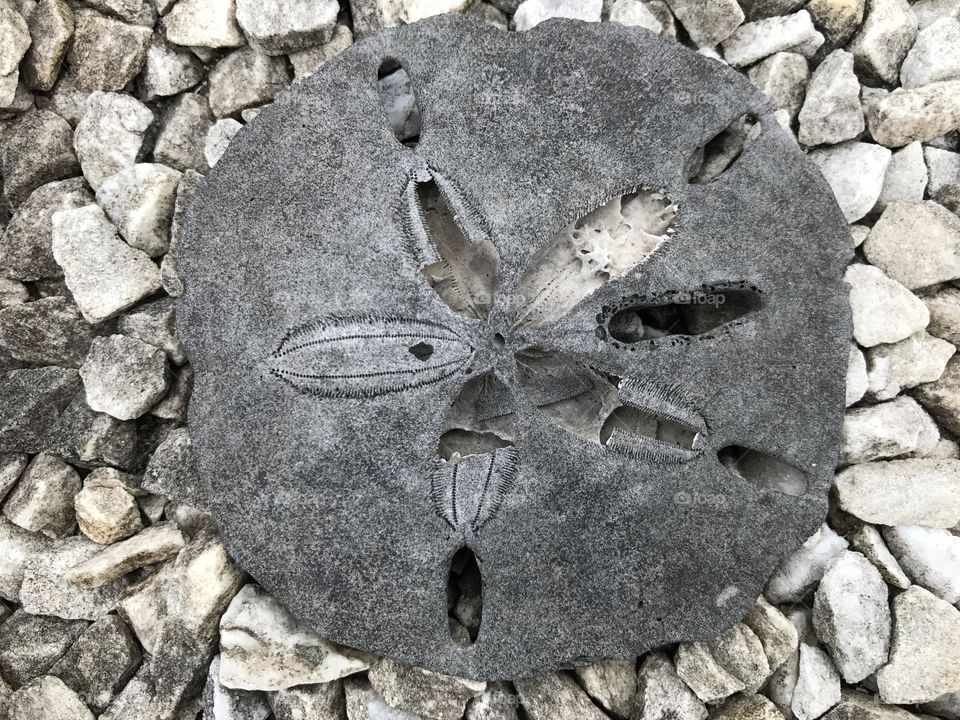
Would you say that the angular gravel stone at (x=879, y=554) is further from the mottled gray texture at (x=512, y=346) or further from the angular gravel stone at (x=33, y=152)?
the angular gravel stone at (x=33, y=152)

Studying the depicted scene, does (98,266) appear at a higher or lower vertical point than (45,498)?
higher

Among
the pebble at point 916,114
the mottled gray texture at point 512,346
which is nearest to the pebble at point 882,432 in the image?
the mottled gray texture at point 512,346

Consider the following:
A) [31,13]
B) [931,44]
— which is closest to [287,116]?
[31,13]

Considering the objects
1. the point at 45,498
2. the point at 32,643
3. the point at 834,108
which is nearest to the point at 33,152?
the point at 45,498

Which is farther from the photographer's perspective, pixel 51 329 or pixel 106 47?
pixel 106 47

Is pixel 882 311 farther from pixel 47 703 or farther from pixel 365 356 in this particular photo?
pixel 47 703

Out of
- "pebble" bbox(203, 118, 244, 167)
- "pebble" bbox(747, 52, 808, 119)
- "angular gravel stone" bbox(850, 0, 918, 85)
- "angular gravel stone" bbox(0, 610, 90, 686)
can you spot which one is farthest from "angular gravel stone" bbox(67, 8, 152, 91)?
"angular gravel stone" bbox(850, 0, 918, 85)
